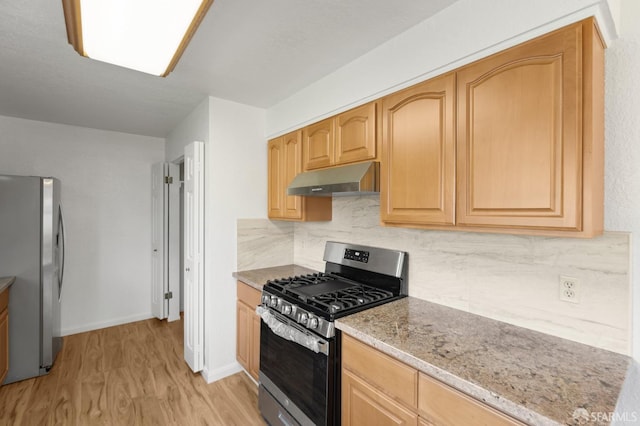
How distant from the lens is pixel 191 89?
8.05ft

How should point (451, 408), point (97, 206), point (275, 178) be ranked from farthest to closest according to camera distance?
point (97, 206) < point (275, 178) < point (451, 408)

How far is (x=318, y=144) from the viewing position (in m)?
2.26

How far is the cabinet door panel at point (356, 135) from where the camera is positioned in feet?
5.98

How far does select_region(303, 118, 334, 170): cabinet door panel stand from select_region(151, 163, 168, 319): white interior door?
2.37m

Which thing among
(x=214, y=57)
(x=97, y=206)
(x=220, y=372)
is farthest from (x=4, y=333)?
(x=214, y=57)

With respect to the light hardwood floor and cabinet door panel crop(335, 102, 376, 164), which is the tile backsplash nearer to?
cabinet door panel crop(335, 102, 376, 164)

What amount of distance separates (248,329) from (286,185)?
1.25 m

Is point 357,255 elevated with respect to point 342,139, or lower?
lower

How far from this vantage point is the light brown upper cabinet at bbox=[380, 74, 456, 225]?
1426 millimetres

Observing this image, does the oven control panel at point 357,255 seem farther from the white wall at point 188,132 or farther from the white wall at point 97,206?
the white wall at point 97,206

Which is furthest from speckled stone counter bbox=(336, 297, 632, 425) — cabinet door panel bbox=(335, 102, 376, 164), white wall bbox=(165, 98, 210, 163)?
white wall bbox=(165, 98, 210, 163)

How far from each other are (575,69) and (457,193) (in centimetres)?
59

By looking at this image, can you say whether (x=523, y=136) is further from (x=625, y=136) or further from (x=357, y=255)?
(x=357, y=255)

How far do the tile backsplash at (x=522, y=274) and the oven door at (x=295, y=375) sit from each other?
2.39 feet
